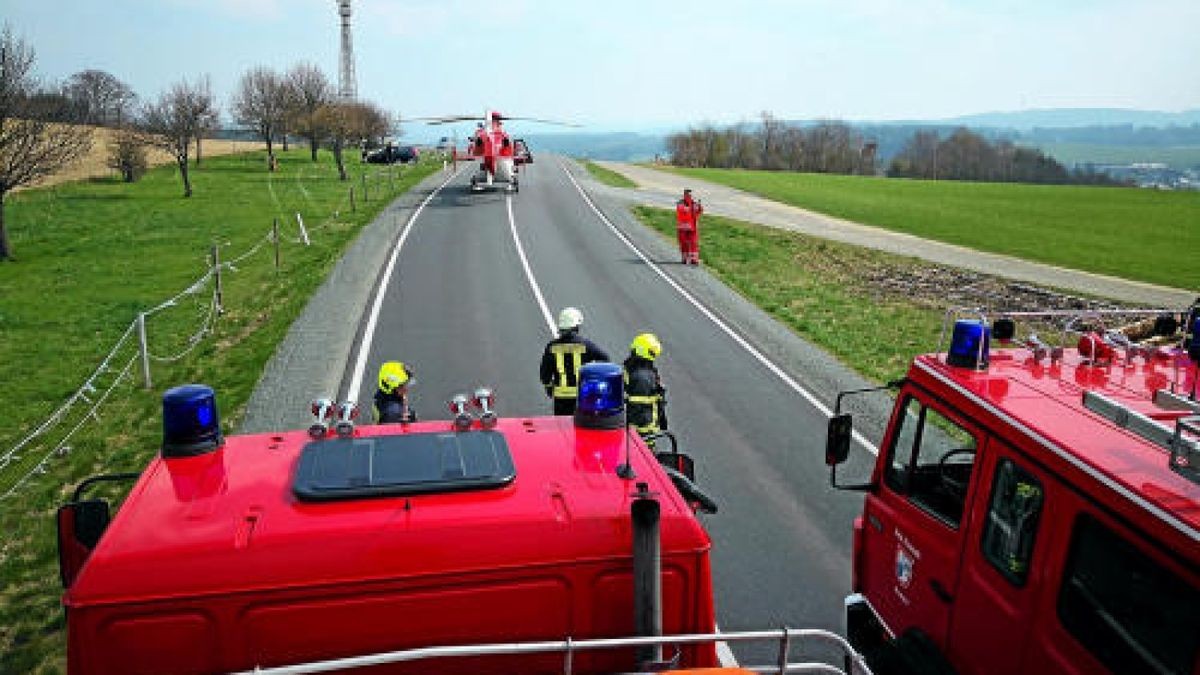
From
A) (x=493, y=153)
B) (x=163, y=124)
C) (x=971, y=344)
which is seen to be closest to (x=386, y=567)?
(x=971, y=344)

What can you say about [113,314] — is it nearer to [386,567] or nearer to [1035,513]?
[386,567]

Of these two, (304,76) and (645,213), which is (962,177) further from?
(645,213)

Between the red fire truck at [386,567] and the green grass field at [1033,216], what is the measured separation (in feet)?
106

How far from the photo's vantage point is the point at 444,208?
1328 inches

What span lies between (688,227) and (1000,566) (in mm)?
19728

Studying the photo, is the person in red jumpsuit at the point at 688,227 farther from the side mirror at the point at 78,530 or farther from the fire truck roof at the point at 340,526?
the side mirror at the point at 78,530

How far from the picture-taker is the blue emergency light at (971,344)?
5.71m

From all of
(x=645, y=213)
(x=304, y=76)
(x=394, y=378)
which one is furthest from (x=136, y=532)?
(x=304, y=76)

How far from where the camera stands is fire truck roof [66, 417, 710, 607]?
3971mm

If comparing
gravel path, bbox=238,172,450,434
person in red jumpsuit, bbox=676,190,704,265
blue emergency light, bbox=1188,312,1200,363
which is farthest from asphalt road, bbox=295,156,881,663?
blue emergency light, bbox=1188,312,1200,363

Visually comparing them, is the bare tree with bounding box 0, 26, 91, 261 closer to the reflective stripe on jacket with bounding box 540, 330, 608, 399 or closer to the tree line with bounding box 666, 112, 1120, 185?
the reflective stripe on jacket with bounding box 540, 330, 608, 399

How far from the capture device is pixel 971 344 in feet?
18.9

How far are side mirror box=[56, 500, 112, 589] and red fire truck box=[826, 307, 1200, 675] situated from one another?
14.9 feet

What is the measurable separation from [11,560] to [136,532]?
6.06 m
